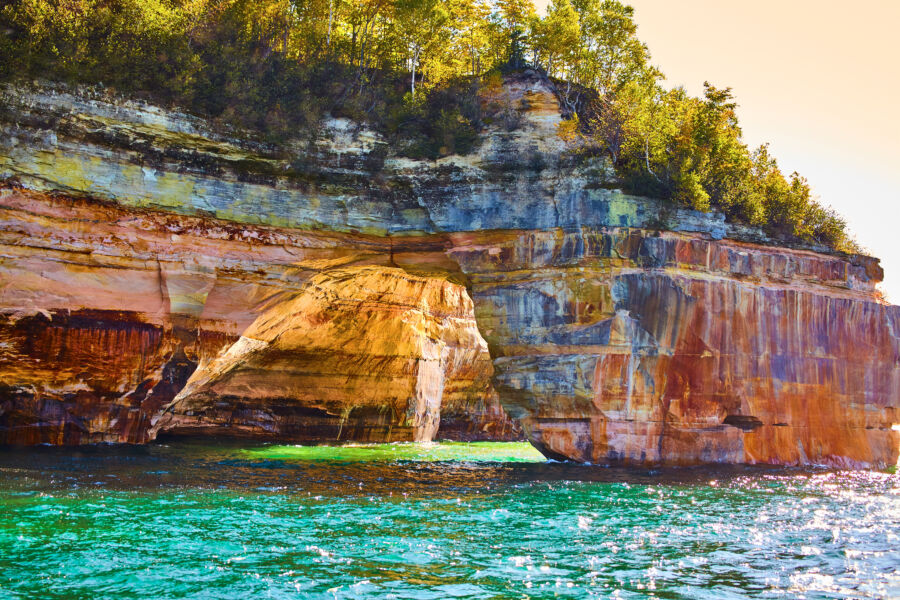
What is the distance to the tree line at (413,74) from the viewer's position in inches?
869

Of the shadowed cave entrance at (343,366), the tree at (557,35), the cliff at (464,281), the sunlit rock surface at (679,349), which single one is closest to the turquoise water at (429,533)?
the sunlit rock surface at (679,349)

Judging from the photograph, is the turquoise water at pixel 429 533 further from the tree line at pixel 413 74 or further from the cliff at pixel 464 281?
the tree line at pixel 413 74

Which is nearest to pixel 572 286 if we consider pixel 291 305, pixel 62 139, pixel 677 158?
pixel 677 158

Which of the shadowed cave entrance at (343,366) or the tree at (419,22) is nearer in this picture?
the tree at (419,22)

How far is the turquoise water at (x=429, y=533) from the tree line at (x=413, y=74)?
10024 mm

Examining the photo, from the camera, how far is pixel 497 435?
1606 inches

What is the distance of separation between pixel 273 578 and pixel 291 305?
53.9 ft

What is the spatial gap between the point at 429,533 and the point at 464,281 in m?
13.9

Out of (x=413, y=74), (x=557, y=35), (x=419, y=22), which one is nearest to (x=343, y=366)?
(x=413, y=74)

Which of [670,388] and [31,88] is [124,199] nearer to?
[31,88]

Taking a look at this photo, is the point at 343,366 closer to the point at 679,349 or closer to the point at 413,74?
the point at 413,74

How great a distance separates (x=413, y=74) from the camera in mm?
25828

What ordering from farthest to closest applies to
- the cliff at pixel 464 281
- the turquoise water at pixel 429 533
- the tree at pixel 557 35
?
1. the tree at pixel 557 35
2. the cliff at pixel 464 281
3. the turquoise water at pixel 429 533

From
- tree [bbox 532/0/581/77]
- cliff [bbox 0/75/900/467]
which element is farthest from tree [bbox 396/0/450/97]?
cliff [bbox 0/75/900/467]
